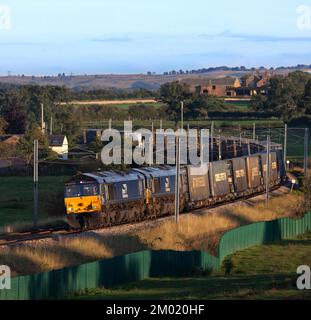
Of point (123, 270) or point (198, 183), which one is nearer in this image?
point (123, 270)

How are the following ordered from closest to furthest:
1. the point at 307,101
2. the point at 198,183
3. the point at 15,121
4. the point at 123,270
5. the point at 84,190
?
the point at 123,270, the point at 84,190, the point at 198,183, the point at 15,121, the point at 307,101

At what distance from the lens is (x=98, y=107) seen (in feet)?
412

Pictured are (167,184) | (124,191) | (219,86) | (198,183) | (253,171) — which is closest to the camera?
(124,191)

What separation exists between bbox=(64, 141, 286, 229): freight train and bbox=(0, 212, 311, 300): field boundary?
521 centimetres

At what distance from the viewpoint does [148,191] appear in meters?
38.5

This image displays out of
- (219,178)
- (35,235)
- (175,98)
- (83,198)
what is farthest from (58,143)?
(35,235)

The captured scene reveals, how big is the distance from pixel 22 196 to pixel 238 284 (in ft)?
104

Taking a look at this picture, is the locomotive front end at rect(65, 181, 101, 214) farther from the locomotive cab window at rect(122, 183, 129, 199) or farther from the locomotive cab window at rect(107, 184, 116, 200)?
the locomotive cab window at rect(122, 183, 129, 199)

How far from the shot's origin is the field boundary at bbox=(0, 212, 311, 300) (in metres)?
21.3

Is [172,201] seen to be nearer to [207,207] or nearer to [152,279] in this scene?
[207,207]

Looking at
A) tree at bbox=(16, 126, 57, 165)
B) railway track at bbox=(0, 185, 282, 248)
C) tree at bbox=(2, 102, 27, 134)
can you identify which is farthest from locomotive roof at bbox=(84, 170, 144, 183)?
tree at bbox=(2, 102, 27, 134)

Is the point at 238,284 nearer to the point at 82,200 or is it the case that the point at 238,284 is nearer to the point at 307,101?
the point at 82,200

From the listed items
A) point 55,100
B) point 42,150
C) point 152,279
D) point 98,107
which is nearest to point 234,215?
point 152,279

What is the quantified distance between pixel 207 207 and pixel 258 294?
23.0 meters
